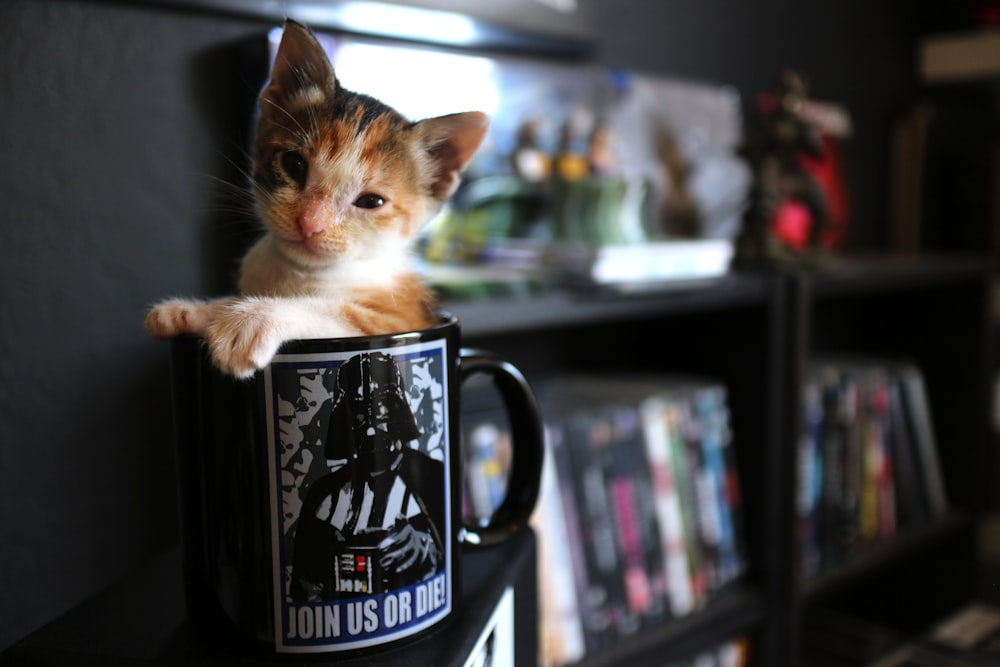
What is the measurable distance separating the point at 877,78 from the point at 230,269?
1446 mm

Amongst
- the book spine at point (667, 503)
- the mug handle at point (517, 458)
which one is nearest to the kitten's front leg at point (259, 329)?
the mug handle at point (517, 458)

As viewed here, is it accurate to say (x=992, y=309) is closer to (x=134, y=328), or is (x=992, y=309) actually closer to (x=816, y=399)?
(x=816, y=399)

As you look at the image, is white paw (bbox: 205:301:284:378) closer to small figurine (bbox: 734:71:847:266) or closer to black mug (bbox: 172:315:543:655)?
black mug (bbox: 172:315:543:655)

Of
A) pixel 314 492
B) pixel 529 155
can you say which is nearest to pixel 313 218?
pixel 314 492

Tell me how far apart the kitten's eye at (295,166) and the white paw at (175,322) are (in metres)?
0.07

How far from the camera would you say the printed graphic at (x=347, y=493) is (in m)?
0.34

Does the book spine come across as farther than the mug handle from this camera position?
Yes

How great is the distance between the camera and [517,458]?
467 mm

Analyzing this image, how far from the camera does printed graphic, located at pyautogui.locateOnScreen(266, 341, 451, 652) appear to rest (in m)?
0.34

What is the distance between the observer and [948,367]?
4.79ft

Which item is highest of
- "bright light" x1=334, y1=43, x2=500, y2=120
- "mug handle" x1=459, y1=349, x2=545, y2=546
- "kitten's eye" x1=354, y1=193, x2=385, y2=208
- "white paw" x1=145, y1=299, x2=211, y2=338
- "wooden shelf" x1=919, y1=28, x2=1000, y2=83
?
"wooden shelf" x1=919, y1=28, x2=1000, y2=83

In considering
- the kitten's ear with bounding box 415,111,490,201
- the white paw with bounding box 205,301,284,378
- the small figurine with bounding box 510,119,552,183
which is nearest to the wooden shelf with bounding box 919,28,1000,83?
the small figurine with bounding box 510,119,552,183

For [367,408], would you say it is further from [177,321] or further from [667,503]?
[667,503]

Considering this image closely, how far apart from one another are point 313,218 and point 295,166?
0.09ft
